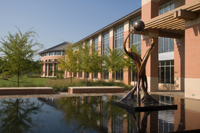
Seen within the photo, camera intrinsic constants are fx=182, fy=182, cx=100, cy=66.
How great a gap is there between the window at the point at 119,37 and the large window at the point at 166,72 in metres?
7.64

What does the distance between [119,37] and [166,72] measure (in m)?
10.0

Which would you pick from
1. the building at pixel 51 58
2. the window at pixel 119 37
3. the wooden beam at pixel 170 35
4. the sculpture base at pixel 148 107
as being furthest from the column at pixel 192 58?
the building at pixel 51 58

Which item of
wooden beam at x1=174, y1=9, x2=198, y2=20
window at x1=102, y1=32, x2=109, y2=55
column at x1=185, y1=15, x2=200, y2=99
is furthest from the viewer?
window at x1=102, y1=32, x2=109, y2=55

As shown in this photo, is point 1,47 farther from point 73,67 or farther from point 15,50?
point 73,67

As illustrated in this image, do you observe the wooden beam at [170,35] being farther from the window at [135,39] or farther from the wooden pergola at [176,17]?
the window at [135,39]

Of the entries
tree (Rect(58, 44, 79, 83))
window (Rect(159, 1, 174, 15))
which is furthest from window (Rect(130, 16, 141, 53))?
tree (Rect(58, 44, 79, 83))

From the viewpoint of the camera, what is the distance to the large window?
21.8m

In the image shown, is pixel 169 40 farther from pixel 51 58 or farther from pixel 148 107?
pixel 51 58

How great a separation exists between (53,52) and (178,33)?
178 feet

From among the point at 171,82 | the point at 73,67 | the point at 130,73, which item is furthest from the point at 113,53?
the point at 171,82

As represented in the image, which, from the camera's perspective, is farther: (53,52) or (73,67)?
(53,52)

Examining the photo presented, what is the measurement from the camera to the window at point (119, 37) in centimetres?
2858

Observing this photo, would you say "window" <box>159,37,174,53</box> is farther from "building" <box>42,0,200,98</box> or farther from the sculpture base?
the sculpture base

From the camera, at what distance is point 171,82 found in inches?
857
